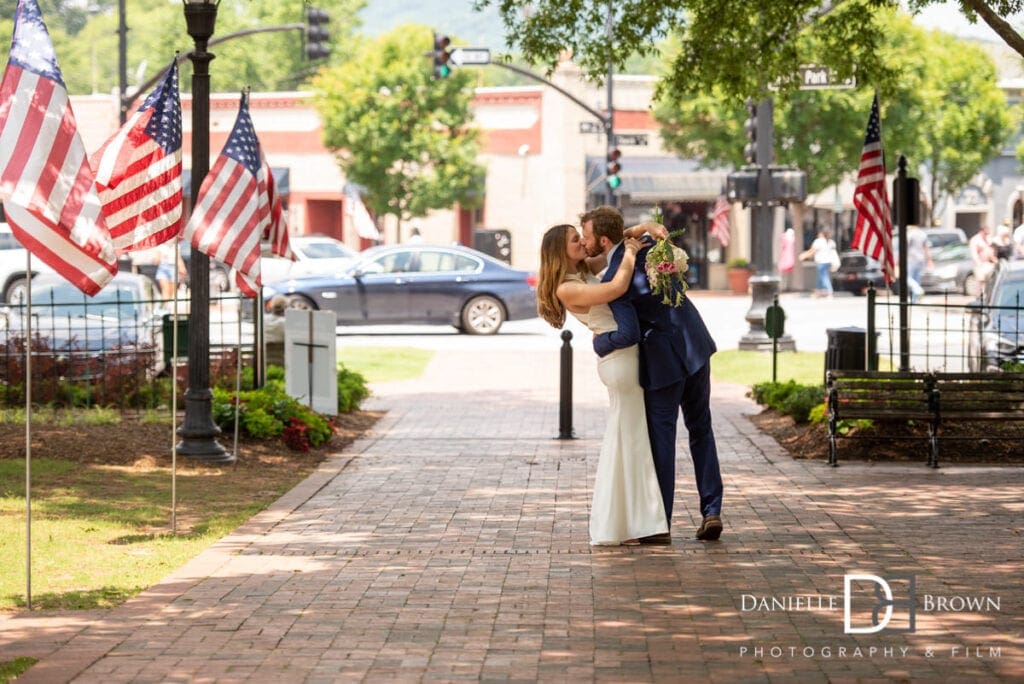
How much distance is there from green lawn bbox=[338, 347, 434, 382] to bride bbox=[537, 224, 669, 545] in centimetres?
1139

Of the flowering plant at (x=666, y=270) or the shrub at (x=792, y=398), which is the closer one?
the flowering plant at (x=666, y=270)

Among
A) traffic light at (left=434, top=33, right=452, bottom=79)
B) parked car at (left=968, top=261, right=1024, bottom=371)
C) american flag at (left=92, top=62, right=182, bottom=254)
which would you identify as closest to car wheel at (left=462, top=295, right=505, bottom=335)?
traffic light at (left=434, top=33, right=452, bottom=79)

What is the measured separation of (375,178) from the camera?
52344 mm

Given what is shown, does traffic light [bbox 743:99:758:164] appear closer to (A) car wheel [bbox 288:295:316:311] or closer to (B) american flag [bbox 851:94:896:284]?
(A) car wheel [bbox 288:295:316:311]

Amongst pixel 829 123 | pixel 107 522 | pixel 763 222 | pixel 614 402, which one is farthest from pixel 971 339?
pixel 829 123

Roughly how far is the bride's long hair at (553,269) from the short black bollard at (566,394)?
5.00m

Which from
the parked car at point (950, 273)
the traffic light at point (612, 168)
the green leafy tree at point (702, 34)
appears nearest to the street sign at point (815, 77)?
the green leafy tree at point (702, 34)

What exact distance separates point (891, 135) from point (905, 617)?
41466 millimetres

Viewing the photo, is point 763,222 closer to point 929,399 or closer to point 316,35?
point 316,35

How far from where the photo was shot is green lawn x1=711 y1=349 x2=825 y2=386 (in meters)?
19.7

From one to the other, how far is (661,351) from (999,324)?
7.20 metres

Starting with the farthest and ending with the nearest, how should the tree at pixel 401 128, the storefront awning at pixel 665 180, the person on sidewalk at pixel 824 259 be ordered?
the tree at pixel 401 128, the storefront awning at pixel 665 180, the person on sidewalk at pixel 824 259

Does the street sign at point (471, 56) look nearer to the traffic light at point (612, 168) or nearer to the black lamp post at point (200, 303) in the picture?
the traffic light at point (612, 168)

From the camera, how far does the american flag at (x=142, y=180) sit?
9914 millimetres
